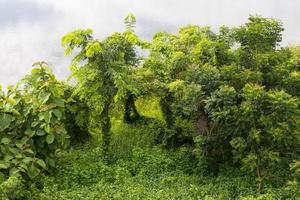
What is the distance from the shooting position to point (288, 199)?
32.8 feet

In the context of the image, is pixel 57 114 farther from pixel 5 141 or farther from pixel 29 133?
pixel 5 141

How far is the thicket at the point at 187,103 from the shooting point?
1047 centimetres

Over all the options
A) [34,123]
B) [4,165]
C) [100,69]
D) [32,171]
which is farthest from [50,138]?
[100,69]

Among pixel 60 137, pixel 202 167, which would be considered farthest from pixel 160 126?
Result: pixel 60 137

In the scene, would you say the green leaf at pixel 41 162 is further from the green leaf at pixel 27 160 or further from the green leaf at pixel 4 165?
the green leaf at pixel 4 165

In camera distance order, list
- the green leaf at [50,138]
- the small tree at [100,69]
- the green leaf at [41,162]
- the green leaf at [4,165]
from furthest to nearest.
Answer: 1. the small tree at [100,69]
2. the green leaf at [50,138]
3. the green leaf at [41,162]
4. the green leaf at [4,165]

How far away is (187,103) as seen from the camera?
11.7 metres

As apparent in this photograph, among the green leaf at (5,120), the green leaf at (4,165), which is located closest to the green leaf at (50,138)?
the green leaf at (5,120)

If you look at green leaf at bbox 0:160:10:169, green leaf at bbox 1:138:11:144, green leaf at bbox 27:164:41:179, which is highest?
green leaf at bbox 1:138:11:144

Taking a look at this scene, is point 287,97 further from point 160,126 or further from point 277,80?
point 160,126

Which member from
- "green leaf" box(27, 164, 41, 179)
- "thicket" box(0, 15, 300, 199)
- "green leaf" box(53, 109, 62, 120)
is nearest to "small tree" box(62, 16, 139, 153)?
"thicket" box(0, 15, 300, 199)

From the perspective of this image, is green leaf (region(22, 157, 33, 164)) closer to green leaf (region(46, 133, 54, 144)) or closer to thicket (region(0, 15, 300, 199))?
thicket (region(0, 15, 300, 199))

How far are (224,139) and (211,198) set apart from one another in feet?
6.54

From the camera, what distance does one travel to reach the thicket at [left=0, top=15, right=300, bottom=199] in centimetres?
1047
